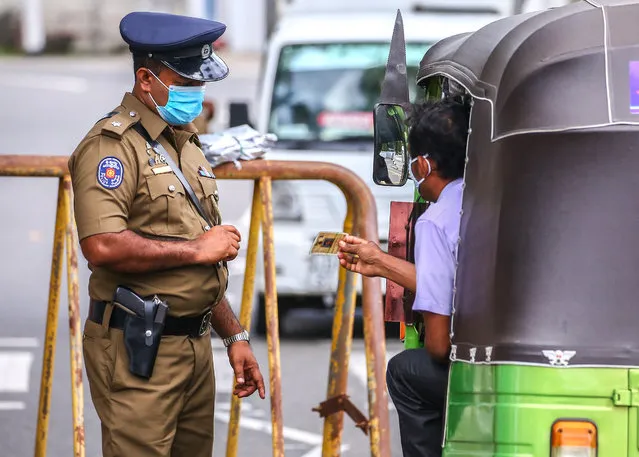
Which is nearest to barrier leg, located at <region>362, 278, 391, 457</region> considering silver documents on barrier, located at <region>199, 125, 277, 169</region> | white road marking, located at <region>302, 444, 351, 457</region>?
silver documents on barrier, located at <region>199, 125, 277, 169</region>

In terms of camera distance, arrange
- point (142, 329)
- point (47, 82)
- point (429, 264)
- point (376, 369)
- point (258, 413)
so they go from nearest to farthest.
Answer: point (429, 264), point (142, 329), point (376, 369), point (258, 413), point (47, 82)

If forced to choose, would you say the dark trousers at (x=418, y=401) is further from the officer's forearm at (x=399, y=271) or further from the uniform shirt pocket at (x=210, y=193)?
the uniform shirt pocket at (x=210, y=193)

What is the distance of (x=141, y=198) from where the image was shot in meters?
4.36

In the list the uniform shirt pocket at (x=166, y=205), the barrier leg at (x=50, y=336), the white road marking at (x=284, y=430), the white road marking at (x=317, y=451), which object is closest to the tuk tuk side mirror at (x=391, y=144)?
the uniform shirt pocket at (x=166, y=205)

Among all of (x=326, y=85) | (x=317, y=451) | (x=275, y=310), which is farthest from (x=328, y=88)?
(x=275, y=310)

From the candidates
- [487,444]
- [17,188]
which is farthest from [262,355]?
[17,188]

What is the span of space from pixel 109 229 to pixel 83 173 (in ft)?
0.64

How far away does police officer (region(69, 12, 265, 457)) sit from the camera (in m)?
4.29

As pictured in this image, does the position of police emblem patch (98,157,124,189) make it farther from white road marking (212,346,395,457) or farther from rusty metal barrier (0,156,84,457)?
white road marking (212,346,395,457)

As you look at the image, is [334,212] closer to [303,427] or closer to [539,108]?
[303,427]

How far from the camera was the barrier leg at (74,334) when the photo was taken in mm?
5371

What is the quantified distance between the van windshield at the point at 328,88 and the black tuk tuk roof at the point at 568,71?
22.8 ft

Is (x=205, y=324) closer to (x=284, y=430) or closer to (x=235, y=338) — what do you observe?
(x=235, y=338)

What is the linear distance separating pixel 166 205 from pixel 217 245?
199 mm
